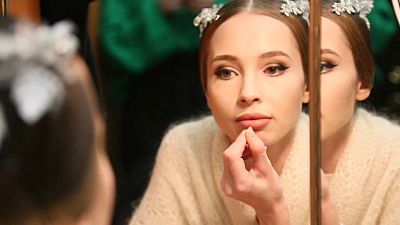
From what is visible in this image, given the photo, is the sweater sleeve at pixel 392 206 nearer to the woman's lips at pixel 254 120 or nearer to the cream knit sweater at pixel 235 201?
the cream knit sweater at pixel 235 201

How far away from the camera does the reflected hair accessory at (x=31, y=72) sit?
1.58 feet

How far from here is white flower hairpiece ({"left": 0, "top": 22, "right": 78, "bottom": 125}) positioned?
1.58 ft

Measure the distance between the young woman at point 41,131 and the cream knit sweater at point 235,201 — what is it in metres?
0.16

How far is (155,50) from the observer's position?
0.68 meters

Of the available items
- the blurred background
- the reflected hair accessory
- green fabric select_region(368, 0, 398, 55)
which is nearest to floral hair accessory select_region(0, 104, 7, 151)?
the reflected hair accessory

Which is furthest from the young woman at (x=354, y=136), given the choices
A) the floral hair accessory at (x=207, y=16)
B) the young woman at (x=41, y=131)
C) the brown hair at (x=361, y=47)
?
the young woman at (x=41, y=131)

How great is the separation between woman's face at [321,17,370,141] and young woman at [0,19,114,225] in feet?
0.87

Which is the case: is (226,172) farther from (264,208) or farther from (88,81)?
(88,81)

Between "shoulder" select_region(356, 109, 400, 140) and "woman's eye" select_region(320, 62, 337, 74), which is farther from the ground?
"woman's eye" select_region(320, 62, 337, 74)

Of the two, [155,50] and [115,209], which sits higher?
[155,50]

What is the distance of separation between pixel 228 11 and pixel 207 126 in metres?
0.12

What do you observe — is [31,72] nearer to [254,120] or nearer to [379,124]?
[254,120]

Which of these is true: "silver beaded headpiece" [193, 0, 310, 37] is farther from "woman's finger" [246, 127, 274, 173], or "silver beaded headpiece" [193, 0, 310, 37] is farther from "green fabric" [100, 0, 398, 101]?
"woman's finger" [246, 127, 274, 173]

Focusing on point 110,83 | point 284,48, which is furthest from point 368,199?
point 110,83
